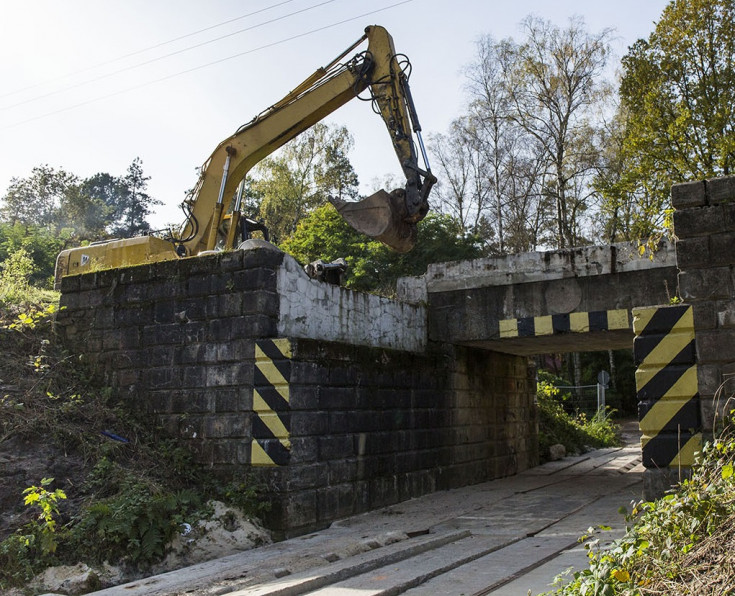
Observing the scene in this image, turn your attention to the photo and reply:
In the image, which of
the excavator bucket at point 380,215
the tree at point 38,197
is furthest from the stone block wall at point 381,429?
the tree at point 38,197

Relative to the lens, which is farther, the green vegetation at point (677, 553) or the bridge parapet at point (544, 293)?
the bridge parapet at point (544, 293)

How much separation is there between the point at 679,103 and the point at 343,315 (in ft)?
47.4

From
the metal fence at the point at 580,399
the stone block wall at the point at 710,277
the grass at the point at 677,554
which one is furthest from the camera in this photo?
the metal fence at the point at 580,399

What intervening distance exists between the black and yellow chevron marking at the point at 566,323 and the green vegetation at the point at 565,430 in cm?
647

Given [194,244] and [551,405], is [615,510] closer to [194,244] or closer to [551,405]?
[194,244]

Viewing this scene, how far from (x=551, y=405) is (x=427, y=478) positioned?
10.1 meters

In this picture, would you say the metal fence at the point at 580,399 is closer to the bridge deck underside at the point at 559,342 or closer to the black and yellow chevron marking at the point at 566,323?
the bridge deck underside at the point at 559,342

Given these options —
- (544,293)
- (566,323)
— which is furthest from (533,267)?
(566,323)

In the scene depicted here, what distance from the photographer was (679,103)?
63.3ft

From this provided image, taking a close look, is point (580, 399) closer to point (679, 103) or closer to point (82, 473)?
point (679, 103)

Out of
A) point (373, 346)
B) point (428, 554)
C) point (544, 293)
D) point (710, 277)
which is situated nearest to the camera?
point (710, 277)

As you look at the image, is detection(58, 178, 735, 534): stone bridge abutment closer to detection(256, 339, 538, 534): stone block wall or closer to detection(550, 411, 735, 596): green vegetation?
detection(256, 339, 538, 534): stone block wall

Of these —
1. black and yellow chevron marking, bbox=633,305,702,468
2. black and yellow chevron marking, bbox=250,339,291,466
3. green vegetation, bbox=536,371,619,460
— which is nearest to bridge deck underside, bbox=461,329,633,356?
green vegetation, bbox=536,371,619,460

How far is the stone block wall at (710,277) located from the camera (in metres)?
5.92
